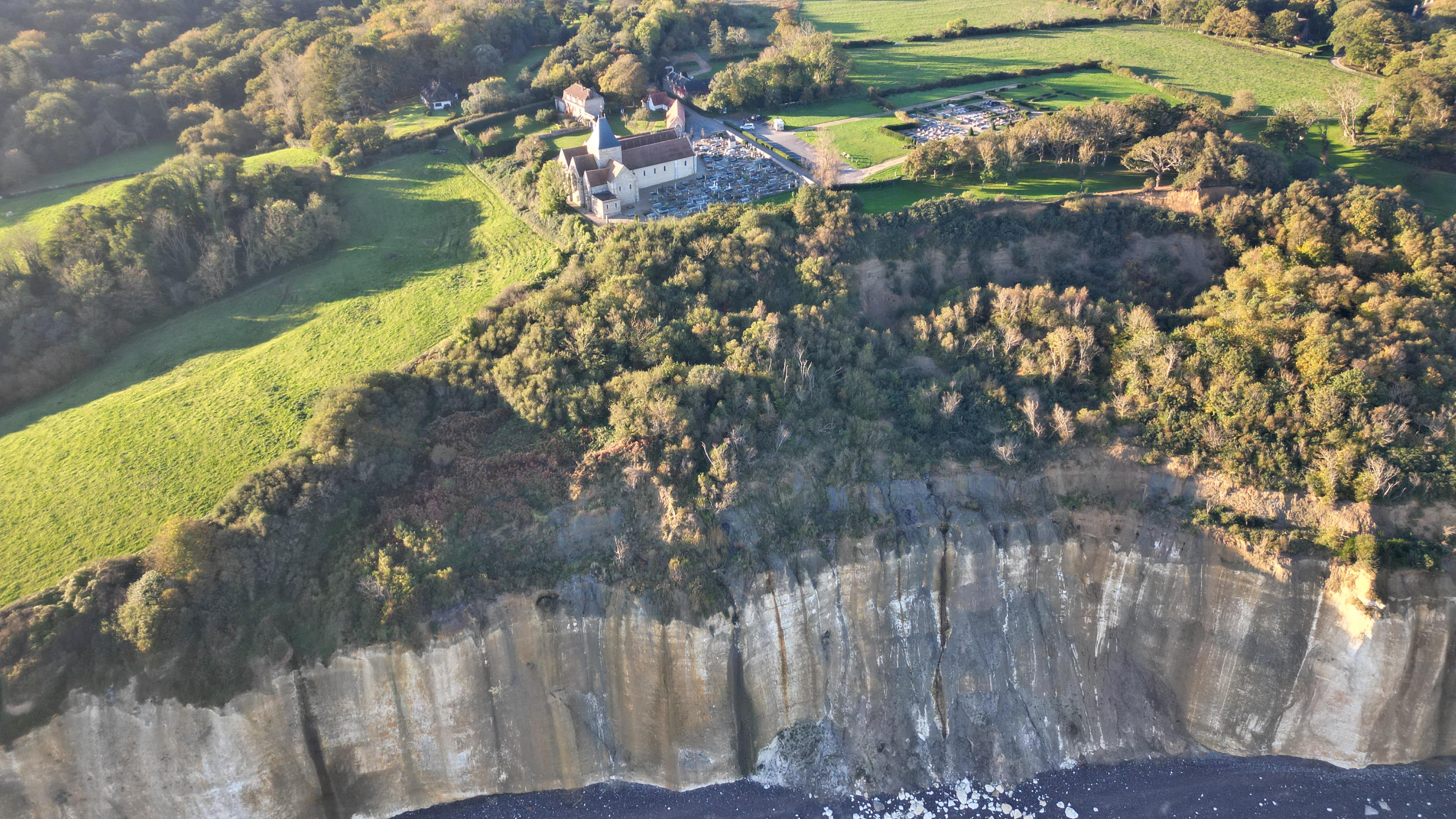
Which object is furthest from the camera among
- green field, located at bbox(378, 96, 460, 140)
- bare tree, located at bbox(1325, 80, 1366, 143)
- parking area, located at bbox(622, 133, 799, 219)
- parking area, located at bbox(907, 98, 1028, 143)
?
green field, located at bbox(378, 96, 460, 140)

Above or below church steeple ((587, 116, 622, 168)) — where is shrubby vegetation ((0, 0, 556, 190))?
above

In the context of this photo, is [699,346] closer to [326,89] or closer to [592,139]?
[592,139]

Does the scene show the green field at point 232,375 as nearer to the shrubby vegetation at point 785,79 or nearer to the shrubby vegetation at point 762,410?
the shrubby vegetation at point 762,410

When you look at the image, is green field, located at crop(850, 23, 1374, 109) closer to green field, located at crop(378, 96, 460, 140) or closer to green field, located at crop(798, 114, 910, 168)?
green field, located at crop(798, 114, 910, 168)

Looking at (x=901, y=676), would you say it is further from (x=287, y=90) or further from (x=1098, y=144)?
(x=287, y=90)

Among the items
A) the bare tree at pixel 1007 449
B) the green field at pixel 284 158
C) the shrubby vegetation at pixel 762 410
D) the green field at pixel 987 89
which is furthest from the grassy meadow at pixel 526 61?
Answer: the bare tree at pixel 1007 449

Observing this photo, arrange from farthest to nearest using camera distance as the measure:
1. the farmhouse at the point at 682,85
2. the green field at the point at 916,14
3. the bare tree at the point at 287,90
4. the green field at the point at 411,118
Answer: the green field at the point at 916,14 < the farmhouse at the point at 682,85 < the bare tree at the point at 287,90 < the green field at the point at 411,118

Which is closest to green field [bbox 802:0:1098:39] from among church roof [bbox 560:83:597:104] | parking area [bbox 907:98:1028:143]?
parking area [bbox 907:98:1028:143]
